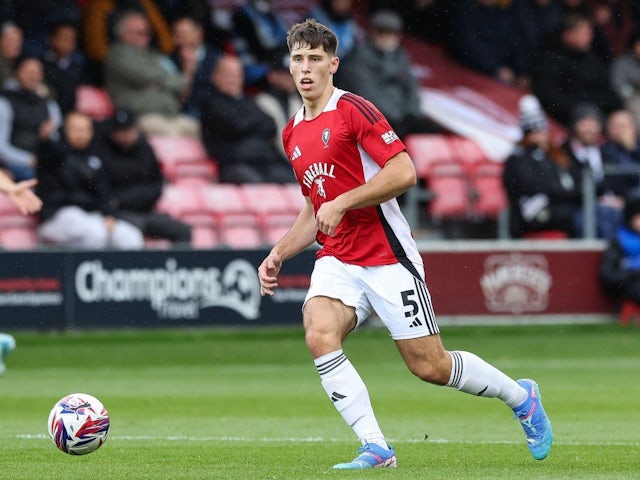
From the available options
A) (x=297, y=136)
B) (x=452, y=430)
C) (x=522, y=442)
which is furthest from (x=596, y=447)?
(x=297, y=136)

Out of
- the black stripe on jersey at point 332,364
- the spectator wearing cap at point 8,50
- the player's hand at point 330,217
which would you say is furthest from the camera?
the spectator wearing cap at point 8,50

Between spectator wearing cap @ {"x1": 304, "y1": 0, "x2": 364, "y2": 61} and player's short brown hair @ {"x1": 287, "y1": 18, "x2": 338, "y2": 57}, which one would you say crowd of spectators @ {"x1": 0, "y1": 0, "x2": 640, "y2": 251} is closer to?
spectator wearing cap @ {"x1": 304, "y1": 0, "x2": 364, "y2": 61}

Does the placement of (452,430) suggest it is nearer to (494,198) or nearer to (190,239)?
(190,239)

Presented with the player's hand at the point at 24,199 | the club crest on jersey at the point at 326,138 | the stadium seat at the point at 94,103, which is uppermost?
the stadium seat at the point at 94,103

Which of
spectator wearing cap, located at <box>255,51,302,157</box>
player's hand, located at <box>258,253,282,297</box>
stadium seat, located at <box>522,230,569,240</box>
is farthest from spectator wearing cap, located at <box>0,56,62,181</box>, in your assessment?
player's hand, located at <box>258,253,282,297</box>

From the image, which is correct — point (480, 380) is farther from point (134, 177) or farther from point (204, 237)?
point (204, 237)

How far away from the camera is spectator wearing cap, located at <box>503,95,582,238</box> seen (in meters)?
20.0

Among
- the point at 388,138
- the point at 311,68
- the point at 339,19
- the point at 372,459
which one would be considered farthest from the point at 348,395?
the point at 339,19

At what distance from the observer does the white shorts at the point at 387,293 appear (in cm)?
792

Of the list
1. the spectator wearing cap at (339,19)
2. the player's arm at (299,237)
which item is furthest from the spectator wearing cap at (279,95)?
the player's arm at (299,237)

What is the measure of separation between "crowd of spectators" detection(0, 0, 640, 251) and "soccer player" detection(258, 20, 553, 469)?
33.7 feet

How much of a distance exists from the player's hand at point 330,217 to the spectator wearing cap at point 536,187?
12.6 metres

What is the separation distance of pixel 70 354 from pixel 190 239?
279 centimetres

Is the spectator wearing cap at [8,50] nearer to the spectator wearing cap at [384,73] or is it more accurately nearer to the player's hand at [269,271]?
the spectator wearing cap at [384,73]
